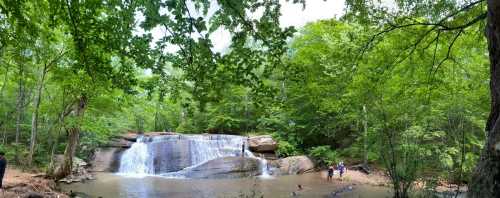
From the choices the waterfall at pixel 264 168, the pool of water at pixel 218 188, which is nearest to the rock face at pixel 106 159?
the pool of water at pixel 218 188

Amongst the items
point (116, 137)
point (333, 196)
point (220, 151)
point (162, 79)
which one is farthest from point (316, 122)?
point (162, 79)

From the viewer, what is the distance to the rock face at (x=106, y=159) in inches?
943

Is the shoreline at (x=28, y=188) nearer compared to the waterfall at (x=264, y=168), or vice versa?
the shoreline at (x=28, y=188)

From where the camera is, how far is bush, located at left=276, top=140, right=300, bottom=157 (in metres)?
25.6

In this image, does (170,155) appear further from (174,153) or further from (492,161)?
(492,161)

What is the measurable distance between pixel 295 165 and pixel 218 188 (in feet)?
26.0

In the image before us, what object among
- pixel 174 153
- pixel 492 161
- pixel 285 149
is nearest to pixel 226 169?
pixel 174 153

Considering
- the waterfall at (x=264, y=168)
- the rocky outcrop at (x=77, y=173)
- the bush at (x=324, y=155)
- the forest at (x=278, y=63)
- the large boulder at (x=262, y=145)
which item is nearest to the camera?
the forest at (x=278, y=63)

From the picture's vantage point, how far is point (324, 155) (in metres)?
24.6

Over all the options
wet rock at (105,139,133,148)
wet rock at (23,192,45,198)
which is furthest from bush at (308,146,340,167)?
wet rock at (23,192,45,198)

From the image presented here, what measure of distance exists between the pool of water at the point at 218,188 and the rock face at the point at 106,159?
3.65m

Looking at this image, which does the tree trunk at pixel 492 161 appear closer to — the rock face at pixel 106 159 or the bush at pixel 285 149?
the bush at pixel 285 149

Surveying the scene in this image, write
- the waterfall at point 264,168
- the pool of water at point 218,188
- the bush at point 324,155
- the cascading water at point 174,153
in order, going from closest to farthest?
the pool of water at point 218,188
the waterfall at point 264,168
the bush at point 324,155
the cascading water at point 174,153

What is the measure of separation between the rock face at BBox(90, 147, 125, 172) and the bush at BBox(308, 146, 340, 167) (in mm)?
12997
